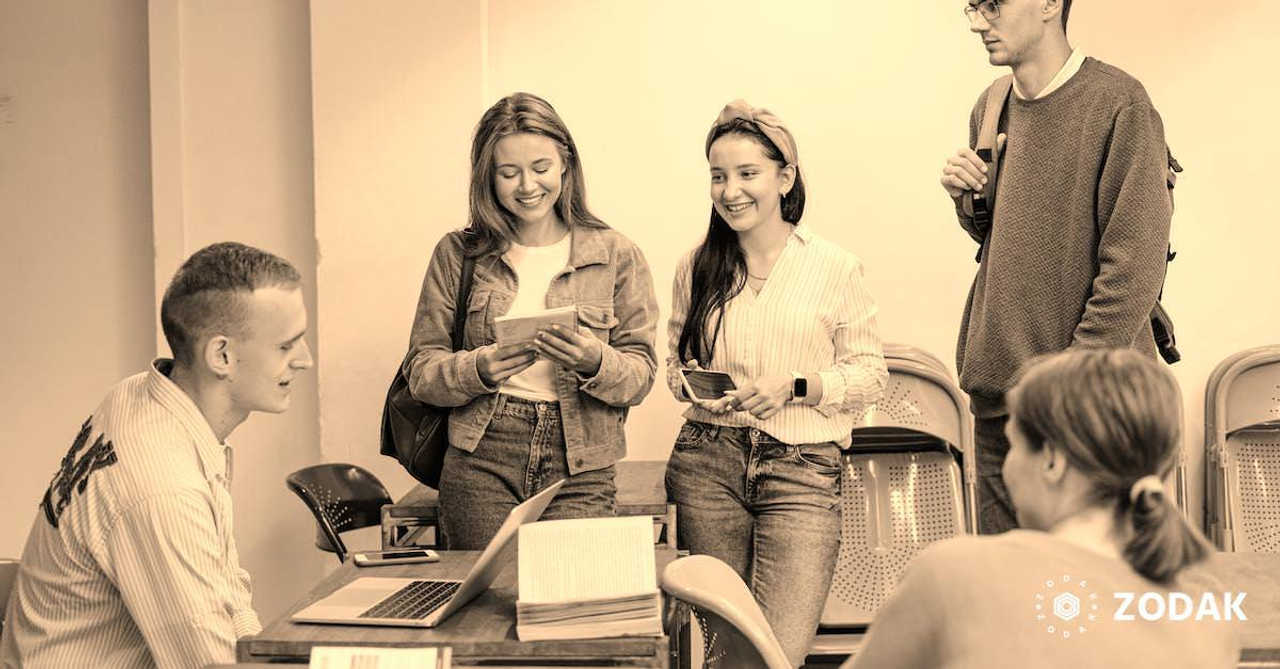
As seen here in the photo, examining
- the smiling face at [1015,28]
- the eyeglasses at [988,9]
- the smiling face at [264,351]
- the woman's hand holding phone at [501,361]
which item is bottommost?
the woman's hand holding phone at [501,361]

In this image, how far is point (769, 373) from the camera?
12.3 feet

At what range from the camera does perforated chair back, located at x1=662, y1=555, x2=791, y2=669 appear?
2.49 m

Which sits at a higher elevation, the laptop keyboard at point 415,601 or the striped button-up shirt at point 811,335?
the striped button-up shirt at point 811,335

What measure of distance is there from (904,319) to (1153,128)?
1750 millimetres

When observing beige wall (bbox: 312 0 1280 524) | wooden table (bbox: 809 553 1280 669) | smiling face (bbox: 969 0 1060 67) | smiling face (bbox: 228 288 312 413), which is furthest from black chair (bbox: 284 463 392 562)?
wooden table (bbox: 809 553 1280 669)

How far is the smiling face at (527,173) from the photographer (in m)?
3.79

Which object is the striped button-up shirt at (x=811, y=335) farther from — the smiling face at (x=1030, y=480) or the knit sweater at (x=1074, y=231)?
the smiling face at (x=1030, y=480)

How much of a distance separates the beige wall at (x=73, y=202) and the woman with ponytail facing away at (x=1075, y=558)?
4234 mm

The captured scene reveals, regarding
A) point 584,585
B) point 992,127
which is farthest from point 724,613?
point 992,127

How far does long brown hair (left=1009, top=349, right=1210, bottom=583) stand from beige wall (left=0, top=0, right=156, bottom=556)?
4.29 meters

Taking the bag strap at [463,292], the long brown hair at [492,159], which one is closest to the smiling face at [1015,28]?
the long brown hair at [492,159]

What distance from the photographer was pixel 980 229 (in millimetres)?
3766

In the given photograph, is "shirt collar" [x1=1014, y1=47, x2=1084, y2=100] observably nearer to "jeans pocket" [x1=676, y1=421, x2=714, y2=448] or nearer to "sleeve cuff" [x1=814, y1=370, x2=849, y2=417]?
"sleeve cuff" [x1=814, y1=370, x2=849, y2=417]

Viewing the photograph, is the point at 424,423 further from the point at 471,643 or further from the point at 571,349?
the point at 471,643
